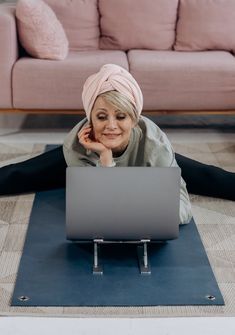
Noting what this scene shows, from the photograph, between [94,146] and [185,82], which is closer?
[94,146]

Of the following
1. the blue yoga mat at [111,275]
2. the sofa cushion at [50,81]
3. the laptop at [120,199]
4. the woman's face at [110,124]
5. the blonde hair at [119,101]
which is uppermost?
the blonde hair at [119,101]

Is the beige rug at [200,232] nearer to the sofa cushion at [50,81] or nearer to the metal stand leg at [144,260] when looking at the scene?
the metal stand leg at [144,260]

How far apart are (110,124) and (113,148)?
15 cm

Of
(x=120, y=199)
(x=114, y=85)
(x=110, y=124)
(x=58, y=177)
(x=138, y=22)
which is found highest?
(x=114, y=85)

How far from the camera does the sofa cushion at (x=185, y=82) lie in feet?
12.2

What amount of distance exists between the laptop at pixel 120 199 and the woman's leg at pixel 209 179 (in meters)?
0.71

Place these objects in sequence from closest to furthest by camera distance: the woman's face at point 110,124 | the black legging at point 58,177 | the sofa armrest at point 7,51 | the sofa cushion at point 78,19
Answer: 1. the woman's face at point 110,124
2. the black legging at point 58,177
3. the sofa armrest at point 7,51
4. the sofa cushion at point 78,19

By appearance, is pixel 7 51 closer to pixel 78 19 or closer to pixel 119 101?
pixel 78 19

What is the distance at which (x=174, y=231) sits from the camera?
2.34 m

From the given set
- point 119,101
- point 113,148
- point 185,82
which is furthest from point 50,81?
point 119,101

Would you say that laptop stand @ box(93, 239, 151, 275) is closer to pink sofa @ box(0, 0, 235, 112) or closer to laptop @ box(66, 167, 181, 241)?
laptop @ box(66, 167, 181, 241)

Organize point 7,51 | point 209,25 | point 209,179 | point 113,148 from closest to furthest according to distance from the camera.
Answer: point 113,148
point 209,179
point 7,51
point 209,25

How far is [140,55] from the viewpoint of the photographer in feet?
12.8

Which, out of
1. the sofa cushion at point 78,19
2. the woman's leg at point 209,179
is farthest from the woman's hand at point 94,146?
the sofa cushion at point 78,19
